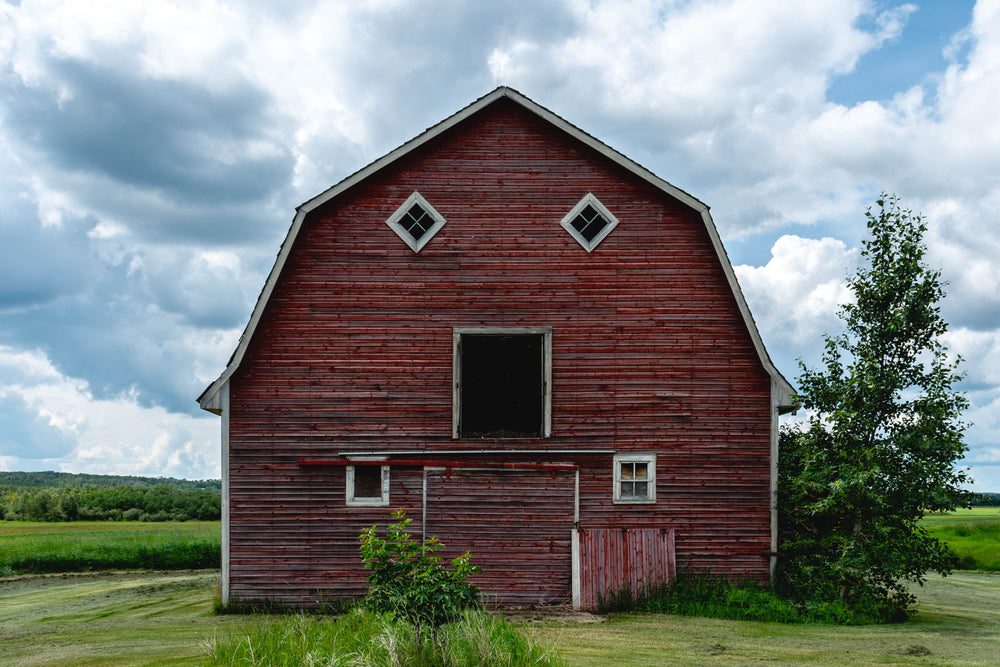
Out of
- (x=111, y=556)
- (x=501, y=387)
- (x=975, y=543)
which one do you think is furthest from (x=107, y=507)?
→ (x=975, y=543)

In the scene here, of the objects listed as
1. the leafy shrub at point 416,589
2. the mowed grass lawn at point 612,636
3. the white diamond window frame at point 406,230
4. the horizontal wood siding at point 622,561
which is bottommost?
the mowed grass lawn at point 612,636

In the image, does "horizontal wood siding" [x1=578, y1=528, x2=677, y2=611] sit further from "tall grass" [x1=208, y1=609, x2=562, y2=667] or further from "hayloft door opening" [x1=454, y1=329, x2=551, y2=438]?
"tall grass" [x1=208, y1=609, x2=562, y2=667]

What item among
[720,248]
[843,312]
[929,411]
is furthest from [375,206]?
[929,411]

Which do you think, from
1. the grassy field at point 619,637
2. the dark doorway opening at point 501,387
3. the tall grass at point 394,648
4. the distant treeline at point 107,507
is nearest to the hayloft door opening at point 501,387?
the dark doorway opening at point 501,387

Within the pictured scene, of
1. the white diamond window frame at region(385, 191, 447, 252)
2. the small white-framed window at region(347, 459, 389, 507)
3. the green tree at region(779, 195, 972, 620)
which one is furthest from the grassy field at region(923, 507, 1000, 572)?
the white diamond window frame at region(385, 191, 447, 252)

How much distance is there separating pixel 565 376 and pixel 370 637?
7335 mm

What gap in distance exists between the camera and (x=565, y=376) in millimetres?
15492

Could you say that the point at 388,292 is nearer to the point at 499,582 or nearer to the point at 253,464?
the point at 253,464

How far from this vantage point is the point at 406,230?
1563cm

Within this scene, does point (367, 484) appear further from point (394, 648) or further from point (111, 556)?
point (111, 556)

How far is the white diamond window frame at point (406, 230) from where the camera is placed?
1558 cm

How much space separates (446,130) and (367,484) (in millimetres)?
7437

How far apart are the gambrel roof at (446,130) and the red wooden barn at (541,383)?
0.14 feet

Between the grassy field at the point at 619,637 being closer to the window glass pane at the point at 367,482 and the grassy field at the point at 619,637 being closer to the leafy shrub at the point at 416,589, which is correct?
the leafy shrub at the point at 416,589
